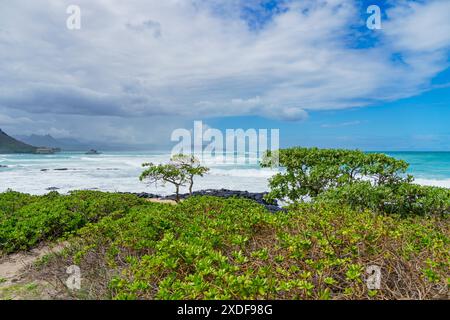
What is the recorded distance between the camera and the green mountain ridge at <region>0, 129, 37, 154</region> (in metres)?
104

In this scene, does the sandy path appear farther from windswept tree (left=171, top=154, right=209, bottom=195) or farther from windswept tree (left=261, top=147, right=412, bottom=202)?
windswept tree (left=171, top=154, right=209, bottom=195)

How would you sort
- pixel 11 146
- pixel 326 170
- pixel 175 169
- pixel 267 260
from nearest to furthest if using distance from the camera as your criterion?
1. pixel 267 260
2. pixel 326 170
3. pixel 175 169
4. pixel 11 146

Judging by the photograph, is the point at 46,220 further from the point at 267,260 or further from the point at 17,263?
the point at 267,260

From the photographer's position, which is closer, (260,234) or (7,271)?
(260,234)

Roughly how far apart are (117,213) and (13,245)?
6.36 feet

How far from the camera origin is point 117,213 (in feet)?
21.8

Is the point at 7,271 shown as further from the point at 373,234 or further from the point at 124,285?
the point at 373,234

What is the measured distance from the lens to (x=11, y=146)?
110875 mm

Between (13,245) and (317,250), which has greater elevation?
(317,250)

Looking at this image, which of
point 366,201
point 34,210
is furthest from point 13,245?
point 366,201

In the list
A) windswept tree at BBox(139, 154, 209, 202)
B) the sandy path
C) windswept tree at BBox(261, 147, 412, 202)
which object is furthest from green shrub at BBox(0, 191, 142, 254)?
windswept tree at BBox(261, 147, 412, 202)

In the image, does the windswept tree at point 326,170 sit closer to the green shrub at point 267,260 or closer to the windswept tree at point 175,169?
the green shrub at point 267,260

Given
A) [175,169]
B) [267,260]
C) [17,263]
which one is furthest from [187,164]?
[267,260]

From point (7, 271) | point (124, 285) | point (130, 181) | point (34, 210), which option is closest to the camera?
point (124, 285)
